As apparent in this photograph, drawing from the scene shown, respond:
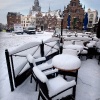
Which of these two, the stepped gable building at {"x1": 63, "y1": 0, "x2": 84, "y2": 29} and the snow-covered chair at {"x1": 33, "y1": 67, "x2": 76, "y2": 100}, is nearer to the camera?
the snow-covered chair at {"x1": 33, "y1": 67, "x2": 76, "y2": 100}

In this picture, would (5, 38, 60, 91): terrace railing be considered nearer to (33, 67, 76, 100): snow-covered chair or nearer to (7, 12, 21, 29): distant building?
(33, 67, 76, 100): snow-covered chair

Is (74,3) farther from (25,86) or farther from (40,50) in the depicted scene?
(25,86)

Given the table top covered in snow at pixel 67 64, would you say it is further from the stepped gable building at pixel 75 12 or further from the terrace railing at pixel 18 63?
the stepped gable building at pixel 75 12

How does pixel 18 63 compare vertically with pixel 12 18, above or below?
below

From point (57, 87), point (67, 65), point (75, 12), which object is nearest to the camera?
point (57, 87)

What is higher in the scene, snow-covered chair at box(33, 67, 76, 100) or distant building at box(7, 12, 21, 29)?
distant building at box(7, 12, 21, 29)

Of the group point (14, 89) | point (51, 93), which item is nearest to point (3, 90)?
point (14, 89)

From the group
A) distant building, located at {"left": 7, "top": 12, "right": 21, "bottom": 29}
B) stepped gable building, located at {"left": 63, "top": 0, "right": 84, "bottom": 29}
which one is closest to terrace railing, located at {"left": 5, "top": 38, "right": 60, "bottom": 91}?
stepped gable building, located at {"left": 63, "top": 0, "right": 84, "bottom": 29}

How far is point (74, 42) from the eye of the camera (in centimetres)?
594

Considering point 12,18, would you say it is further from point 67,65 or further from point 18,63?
point 67,65

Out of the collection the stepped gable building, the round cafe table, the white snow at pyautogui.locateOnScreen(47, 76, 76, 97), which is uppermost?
the stepped gable building

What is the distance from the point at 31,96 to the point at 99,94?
1641mm

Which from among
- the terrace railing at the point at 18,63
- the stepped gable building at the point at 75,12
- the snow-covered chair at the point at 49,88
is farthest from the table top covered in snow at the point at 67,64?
the stepped gable building at the point at 75,12

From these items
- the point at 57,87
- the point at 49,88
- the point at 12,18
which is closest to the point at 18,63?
the point at 57,87
